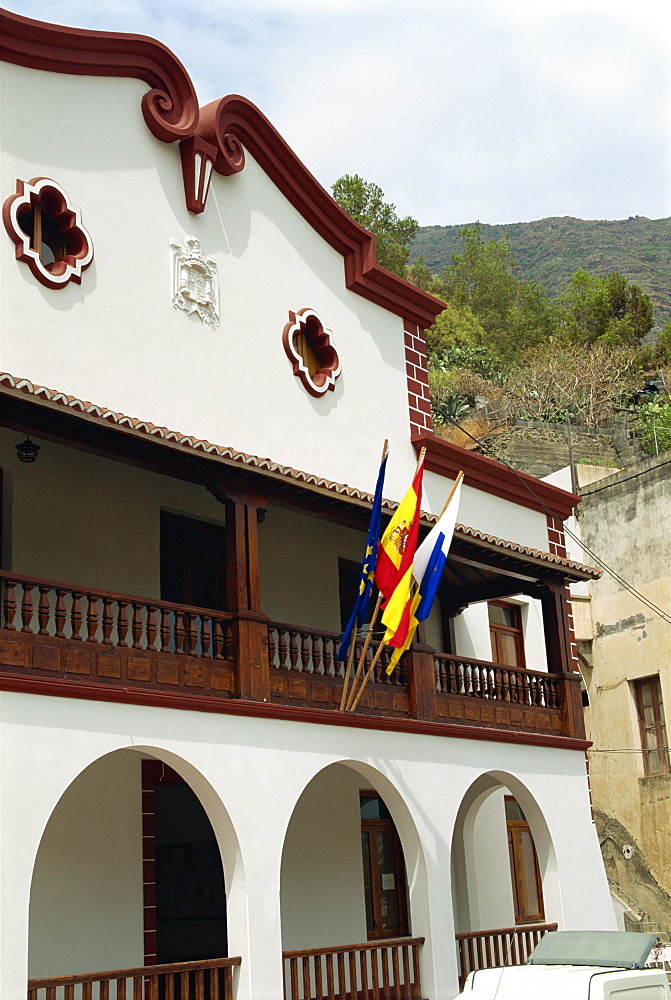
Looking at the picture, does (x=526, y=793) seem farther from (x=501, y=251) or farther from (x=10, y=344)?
(x=501, y=251)

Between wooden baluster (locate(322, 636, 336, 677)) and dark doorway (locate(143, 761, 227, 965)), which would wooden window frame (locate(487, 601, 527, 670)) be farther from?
wooden baluster (locate(322, 636, 336, 677))

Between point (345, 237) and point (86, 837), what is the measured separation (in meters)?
7.79

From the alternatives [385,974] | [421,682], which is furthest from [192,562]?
[385,974]

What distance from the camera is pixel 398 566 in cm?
1147

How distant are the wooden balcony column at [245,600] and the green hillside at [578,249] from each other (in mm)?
67285

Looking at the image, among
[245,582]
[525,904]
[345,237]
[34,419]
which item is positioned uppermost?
[345,237]

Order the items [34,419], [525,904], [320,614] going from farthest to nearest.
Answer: [525,904], [320,614], [34,419]

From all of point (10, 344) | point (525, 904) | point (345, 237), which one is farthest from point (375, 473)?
point (525, 904)

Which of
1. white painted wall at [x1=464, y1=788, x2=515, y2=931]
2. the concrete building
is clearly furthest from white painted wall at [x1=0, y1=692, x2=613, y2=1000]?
white painted wall at [x1=464, y1=788, x2=515, y2=931]

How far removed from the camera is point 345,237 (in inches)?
587

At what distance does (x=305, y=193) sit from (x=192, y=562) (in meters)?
4.70

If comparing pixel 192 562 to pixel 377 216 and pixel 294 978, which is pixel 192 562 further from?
pixel 377 216

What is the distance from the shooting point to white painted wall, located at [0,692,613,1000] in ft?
28.1

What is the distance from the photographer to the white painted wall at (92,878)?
34.6 feet
